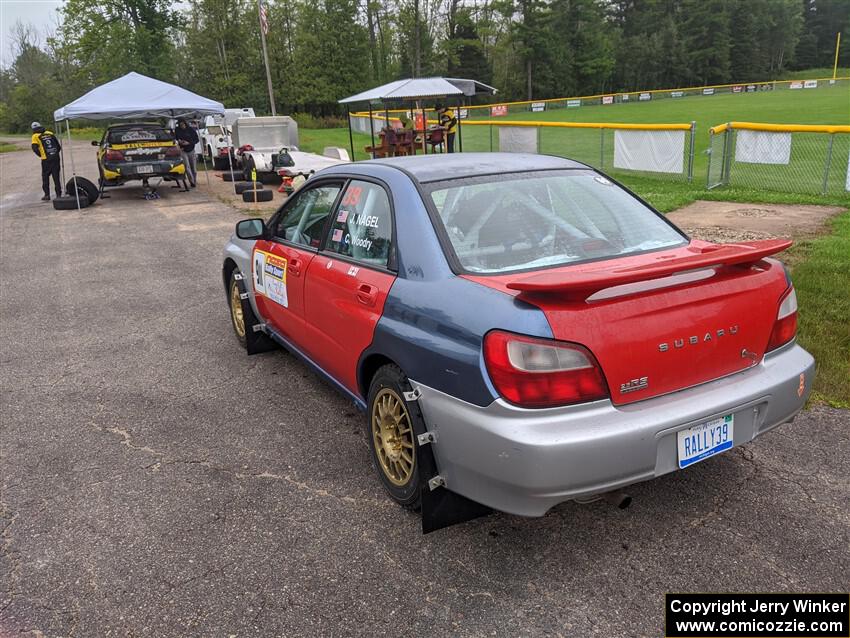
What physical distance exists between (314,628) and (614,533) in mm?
1351

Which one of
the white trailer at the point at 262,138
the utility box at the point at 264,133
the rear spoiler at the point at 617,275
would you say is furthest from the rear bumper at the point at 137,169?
the rear spoiler at the point at 617,275

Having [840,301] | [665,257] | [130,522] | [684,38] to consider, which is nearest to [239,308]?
[130,522]

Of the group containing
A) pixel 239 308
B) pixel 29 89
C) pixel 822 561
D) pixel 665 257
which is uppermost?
pixel 29 89

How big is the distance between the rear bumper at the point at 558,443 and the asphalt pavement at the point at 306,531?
0.44 m

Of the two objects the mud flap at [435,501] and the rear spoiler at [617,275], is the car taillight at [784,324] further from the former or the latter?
the mud flap at [435,501]

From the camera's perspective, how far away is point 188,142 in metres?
18.3

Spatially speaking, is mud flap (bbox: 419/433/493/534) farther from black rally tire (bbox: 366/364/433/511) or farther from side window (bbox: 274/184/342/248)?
side window (bbox: 274/184/342/248)

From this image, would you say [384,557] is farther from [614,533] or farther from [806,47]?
[806,47]

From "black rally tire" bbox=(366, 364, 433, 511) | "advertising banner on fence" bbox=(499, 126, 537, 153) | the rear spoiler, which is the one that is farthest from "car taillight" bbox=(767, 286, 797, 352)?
"advertising banner on fence" bbox=(499, 126, 537, 153)

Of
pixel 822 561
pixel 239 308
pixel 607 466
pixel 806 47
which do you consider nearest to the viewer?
pixel 607 466

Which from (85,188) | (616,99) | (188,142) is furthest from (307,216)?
(616,99)

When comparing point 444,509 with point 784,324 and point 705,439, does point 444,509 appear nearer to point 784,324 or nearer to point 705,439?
point 705,439

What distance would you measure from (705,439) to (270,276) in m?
3.01

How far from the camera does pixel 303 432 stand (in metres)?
4.12
